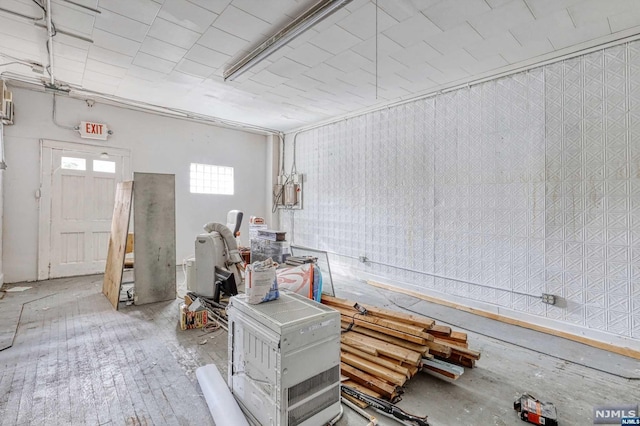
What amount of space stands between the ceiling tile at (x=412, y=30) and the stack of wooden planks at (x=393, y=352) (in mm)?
2748

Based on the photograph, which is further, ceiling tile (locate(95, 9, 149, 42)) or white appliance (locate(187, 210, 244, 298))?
white appliance (locate(187, 210, 244, 298))

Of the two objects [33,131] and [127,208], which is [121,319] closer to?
[127,208]

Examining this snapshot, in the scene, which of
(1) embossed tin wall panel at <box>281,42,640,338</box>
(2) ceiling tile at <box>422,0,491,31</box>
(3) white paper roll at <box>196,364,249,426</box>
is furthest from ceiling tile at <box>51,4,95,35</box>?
(1) embossed tin wall panel at <box>281,42,640,338</box>

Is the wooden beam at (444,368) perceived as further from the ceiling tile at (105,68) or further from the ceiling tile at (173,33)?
the ceiling tile at (105,68)

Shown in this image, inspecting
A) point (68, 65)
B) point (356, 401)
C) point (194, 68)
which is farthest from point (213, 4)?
point (356, 401)

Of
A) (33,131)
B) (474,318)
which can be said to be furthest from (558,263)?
(33,131)

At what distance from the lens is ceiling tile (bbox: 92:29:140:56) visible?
300 cm

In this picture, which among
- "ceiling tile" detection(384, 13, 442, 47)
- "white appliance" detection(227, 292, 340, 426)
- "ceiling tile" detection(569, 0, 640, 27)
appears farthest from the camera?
"ceiling tile" detection(384, 13, 442, 47)

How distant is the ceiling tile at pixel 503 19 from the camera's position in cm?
249

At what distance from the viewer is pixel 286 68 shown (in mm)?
3703

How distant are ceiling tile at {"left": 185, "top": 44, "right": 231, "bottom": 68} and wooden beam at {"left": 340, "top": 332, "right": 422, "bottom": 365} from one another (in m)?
3.36

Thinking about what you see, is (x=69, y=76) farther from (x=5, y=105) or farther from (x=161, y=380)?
(x=161, y=380)

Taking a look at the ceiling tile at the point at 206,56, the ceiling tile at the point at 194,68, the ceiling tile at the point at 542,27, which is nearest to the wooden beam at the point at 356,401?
the ceiling tile at the point at 542,27

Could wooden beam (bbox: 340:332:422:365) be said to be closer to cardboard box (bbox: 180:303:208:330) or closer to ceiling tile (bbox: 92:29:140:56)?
cardboard box (bbox: 180:303:208:330)
